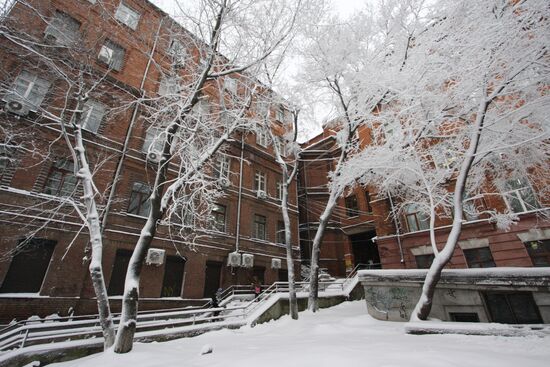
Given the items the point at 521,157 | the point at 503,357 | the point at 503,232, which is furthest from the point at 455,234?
the point at 503,232

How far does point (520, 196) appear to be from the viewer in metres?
13.4

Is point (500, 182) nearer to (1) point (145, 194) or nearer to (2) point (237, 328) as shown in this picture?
(2) point (237, 328)

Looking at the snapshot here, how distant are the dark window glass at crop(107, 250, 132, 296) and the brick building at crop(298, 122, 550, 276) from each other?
475 inches

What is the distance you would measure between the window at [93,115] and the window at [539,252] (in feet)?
78.4

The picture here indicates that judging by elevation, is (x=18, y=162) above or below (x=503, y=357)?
above

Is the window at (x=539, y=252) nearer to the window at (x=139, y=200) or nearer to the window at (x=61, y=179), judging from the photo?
the window at (x=139, y=200)

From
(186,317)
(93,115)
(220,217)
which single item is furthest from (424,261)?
(93,115)

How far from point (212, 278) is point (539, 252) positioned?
17.7 m

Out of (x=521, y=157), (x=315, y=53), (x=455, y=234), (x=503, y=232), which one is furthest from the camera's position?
(x=503, y=232)

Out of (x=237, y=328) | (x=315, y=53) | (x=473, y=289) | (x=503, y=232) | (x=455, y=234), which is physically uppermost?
(x=315, y=53)

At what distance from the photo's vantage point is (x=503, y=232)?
1351cm

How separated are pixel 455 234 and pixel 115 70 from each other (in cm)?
1861

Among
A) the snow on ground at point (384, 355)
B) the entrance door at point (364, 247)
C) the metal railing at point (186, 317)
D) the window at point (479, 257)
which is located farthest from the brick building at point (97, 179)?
the window at point (479, 257)

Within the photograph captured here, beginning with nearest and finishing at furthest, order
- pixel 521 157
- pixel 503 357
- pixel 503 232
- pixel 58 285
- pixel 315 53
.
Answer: pixel 503 357, pixel 521 157, pixel 58 285, pixel 315 53, pixel 503 232
